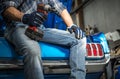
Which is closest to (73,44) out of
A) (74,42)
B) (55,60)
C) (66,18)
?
(74,42)

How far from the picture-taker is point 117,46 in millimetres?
3844

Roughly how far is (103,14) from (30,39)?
15.8 feet

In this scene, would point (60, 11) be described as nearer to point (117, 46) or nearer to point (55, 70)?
point (55, 70)

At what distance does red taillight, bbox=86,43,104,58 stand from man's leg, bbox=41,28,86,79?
128mm

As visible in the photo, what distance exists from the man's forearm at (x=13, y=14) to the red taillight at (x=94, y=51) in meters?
0.67

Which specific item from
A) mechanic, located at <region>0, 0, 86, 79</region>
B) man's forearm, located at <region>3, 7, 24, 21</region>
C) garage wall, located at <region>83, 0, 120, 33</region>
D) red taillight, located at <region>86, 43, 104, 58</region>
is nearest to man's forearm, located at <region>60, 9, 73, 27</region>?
mechanic, located at <region>0, 0, 86, 79</region>

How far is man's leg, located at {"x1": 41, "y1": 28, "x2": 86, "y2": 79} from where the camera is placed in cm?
188

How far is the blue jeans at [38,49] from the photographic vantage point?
165cm

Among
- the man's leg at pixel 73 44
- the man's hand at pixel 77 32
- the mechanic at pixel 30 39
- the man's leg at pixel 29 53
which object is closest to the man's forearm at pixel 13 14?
the mechanic at pixel 30 39

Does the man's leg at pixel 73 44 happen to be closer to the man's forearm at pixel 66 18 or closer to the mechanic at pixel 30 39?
the mechanic at pixel 30 39

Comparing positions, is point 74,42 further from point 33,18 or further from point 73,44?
point 33,18

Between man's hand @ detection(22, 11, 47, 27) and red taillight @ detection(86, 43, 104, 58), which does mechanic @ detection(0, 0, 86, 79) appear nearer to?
man's hand @ detection(22, 11, 47, 27)

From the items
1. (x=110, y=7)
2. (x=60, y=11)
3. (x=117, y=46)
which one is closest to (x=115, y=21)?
(x=110, y=7)

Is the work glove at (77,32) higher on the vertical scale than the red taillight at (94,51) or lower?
higher
